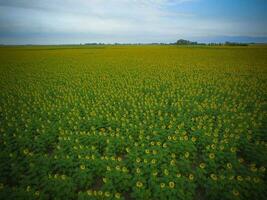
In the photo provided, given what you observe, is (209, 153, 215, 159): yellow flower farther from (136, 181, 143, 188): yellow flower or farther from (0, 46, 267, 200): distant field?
(136, 181, 143, 188): yellow flower

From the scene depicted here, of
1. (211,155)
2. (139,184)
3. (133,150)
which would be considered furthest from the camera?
(133,150)

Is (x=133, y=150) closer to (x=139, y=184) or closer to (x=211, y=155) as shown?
(x=139, y=184)

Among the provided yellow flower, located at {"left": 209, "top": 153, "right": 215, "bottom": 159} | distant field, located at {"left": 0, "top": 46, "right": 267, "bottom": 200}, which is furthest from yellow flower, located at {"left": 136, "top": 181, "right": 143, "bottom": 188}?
yellow flower, located at {"left": 209, "top": 153, "right": 215, "bottom": 159}

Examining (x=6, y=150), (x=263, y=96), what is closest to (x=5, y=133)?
(x=6, y=150)

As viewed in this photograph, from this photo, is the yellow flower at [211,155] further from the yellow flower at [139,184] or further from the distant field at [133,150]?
the yellow flower at [139,184]

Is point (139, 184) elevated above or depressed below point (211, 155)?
below

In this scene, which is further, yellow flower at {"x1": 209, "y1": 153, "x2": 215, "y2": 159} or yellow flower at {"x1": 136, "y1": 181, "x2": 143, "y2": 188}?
yellow flower at {"x1": 209, "y1": 153, "x2": 215, "y2": 159}

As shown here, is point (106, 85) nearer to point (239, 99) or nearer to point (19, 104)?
point (19, 104)

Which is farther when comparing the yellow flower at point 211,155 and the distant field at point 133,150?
the yellow flower at point 211,155

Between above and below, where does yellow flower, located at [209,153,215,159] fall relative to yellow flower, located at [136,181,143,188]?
above

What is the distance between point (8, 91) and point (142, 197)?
11.4m

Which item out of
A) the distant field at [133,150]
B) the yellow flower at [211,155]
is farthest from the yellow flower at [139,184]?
the yellow flower at [211,155]

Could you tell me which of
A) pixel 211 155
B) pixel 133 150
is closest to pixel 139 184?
pixel 133 150

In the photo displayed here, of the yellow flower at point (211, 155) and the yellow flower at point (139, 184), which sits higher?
the yellow flower at point (211, 155)
